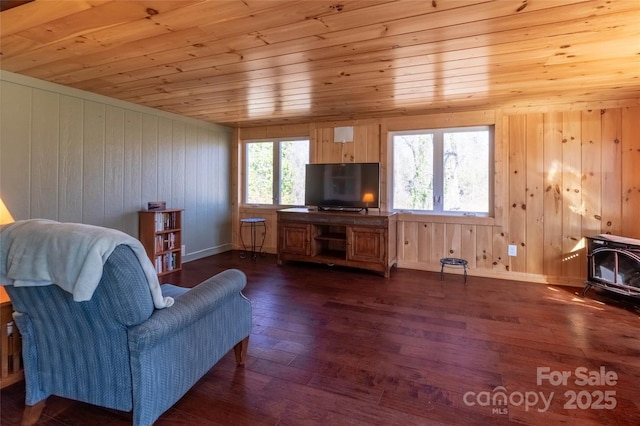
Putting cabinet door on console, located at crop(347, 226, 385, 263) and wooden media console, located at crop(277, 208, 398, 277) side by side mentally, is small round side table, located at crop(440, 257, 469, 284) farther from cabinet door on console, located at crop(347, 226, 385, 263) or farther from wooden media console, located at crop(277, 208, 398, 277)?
cabinet door on console, located at crop(347, 226, 385, 263)

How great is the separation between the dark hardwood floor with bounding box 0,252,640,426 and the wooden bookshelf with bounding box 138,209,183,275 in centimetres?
150

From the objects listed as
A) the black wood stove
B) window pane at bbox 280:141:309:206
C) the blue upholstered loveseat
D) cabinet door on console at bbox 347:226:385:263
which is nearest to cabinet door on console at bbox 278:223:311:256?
cabinet door on console at bbox 347:226:385:263

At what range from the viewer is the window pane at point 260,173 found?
5520mm

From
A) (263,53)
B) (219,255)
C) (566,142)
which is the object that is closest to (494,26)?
(263,53)

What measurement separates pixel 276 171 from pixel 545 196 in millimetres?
3897

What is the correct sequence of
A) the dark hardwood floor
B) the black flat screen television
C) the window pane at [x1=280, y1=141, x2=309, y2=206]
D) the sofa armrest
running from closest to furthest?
the sofa armrest, the dark hardwood floor, the black flat screen television, the window pane at [x1=280, y1=141, x2=309, y2=206]

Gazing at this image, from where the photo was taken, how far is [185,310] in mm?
1448

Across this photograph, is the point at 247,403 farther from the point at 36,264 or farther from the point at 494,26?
the point at 494,26

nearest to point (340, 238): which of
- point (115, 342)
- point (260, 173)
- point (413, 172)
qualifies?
point (413, 172)

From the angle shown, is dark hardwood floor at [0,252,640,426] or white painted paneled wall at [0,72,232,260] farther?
white painted paneled wall at [0,72,232,260]

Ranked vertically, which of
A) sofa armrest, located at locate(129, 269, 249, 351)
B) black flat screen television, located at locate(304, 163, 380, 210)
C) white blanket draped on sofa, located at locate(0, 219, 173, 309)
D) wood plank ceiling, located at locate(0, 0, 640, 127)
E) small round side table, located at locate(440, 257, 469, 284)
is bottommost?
small round side table, located at locate(440, 257, 469, 284)

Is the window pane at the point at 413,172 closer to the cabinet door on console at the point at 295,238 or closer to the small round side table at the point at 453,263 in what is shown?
the small round side table at the point at 453,263

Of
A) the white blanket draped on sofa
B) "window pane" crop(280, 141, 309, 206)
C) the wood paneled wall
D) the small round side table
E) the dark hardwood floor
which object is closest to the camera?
the white blanket draped on sofa

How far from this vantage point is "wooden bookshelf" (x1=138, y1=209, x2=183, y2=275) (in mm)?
4031
